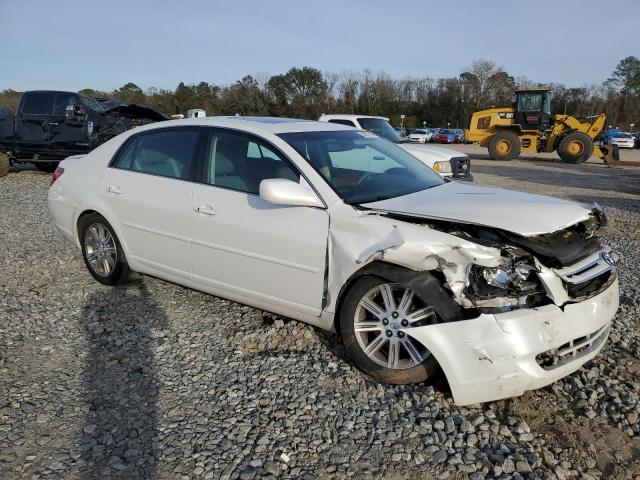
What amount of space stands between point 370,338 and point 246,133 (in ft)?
6.00

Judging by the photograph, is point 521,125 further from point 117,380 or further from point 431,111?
point 431,111

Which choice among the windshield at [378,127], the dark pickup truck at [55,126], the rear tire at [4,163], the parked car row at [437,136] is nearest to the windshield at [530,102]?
the windshield at [378,127]

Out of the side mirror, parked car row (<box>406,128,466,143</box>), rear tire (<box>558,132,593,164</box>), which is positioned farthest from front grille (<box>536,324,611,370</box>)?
parked car row (<box>406,128,466,143</box>)

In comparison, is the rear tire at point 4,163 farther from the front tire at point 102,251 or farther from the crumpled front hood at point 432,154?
the crumpled front hood at point 432,154

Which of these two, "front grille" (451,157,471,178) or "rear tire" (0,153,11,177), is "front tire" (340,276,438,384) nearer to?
"front grille" (451,157,471,178)

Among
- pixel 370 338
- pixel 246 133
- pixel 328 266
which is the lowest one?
pixel 370 338

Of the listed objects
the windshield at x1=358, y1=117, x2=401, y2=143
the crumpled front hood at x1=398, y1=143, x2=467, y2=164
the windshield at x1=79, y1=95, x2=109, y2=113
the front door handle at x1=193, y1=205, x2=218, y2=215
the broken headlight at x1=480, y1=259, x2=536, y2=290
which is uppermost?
the windshield at x1=79, y1=95, x2=109, y2=113

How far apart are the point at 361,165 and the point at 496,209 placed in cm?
122

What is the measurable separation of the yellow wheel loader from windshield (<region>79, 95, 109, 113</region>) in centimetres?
1624

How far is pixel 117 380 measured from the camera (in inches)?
128

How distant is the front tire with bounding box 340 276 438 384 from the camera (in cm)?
304

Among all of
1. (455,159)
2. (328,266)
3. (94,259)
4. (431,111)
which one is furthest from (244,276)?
(431,111)

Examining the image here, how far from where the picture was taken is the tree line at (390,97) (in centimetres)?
6412

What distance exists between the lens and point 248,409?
116 inches
